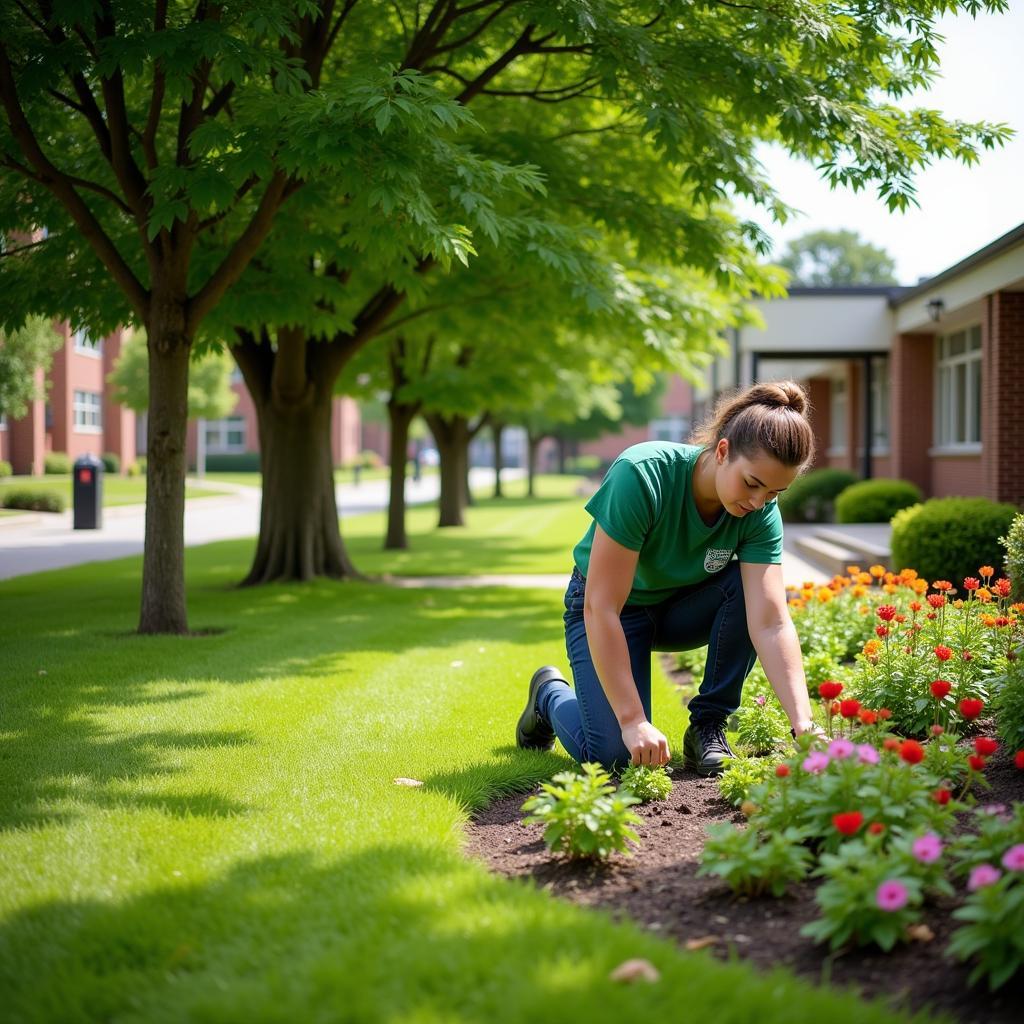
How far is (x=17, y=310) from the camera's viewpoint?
29.6 feet

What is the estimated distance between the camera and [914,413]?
61.5 feet

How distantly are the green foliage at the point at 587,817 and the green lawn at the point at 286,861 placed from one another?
274 mm

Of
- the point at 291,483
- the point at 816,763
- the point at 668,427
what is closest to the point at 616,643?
the point at 816,763

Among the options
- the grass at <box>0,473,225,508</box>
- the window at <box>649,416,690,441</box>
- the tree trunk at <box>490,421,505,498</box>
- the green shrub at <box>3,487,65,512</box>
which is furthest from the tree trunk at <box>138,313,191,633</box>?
the window at <box>649,416,690,441</box>

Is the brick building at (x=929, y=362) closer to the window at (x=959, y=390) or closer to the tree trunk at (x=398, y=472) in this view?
the window at (x=959, y=390)

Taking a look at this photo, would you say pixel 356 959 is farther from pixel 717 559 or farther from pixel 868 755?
pixel 717 559

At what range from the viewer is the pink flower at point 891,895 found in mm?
2469

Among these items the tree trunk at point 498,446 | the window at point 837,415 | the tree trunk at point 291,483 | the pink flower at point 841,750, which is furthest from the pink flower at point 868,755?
the tree trunk at point 498,446

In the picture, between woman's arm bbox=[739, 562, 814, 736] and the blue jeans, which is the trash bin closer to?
the blue jeans

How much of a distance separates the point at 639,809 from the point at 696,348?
9626mm

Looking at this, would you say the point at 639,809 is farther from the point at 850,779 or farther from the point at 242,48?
the point at 242,48

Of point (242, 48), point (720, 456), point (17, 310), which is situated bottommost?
point (720, 456)

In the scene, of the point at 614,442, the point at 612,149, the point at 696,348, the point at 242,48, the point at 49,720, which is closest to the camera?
the point at 49,720

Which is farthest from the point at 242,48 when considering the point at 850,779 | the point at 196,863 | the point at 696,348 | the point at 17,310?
the point at 696,348
